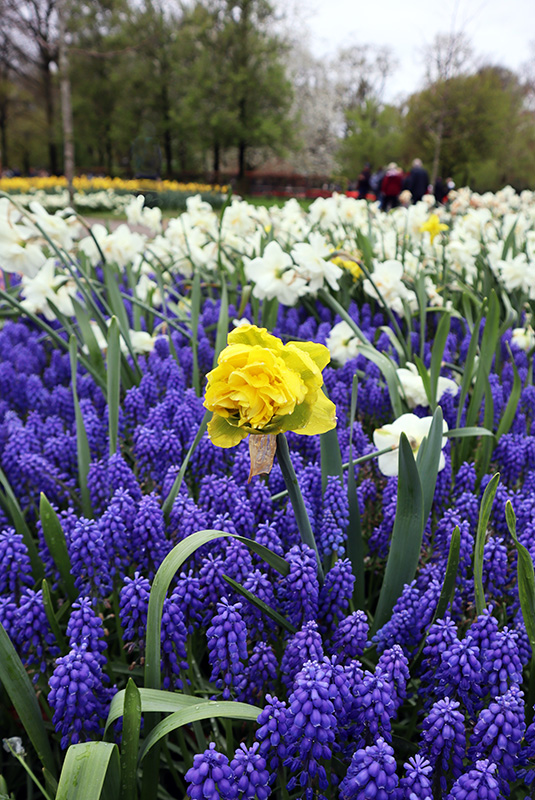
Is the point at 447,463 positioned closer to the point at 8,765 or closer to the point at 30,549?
the point at 30,549

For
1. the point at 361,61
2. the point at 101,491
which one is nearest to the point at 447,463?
the point at 101,491

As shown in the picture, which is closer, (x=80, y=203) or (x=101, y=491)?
(x=101, y=491)

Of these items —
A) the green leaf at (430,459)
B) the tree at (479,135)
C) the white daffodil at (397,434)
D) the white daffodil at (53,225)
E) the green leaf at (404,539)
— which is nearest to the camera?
the green leaf at (404,539)

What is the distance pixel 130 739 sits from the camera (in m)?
0.88

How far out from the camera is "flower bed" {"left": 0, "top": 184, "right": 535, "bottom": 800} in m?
0.82

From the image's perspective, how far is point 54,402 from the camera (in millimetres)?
2125

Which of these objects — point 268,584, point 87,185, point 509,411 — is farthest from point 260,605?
point 87,185

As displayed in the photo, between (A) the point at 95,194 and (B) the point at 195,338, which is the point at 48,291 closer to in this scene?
(B) the point at 195,338

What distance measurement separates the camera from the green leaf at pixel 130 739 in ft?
2.80

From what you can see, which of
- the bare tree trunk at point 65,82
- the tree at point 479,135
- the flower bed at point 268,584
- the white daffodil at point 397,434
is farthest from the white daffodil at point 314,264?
the tree at point 479,135

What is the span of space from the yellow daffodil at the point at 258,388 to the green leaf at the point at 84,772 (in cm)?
46

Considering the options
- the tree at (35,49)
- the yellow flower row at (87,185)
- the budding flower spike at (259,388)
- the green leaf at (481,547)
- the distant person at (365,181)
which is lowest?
the green leaf at (481,547)

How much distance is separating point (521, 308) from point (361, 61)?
47996 millimetres

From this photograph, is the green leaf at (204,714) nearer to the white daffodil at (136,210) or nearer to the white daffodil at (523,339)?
the white daffodil at (523,339)
